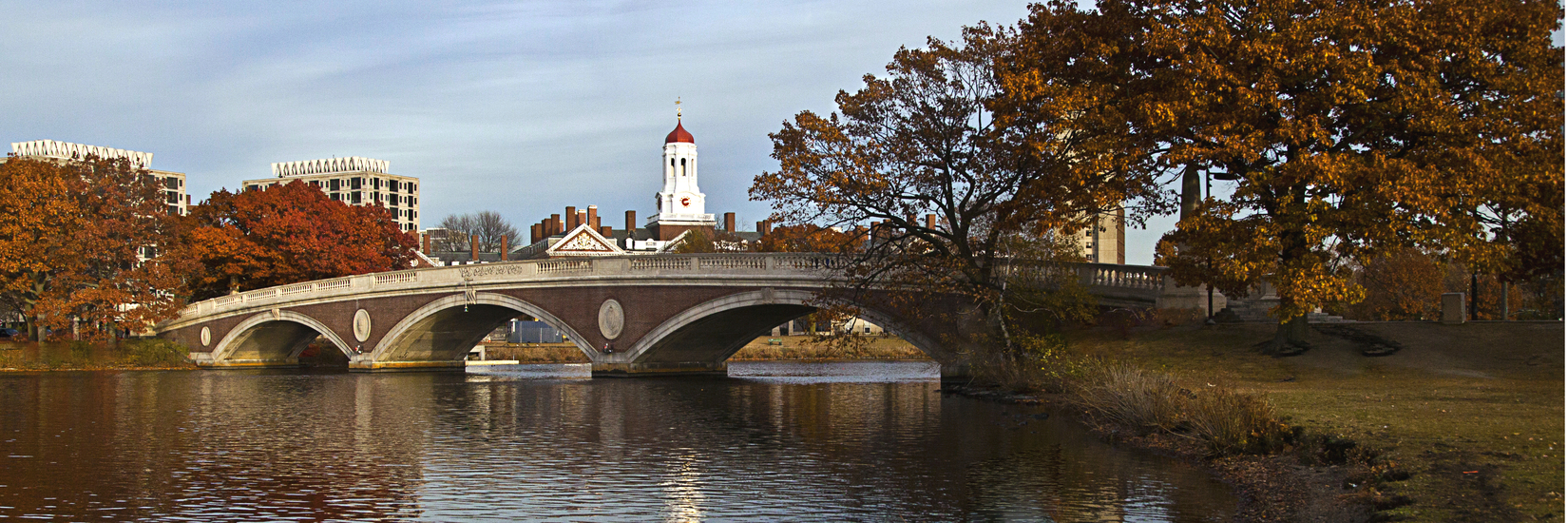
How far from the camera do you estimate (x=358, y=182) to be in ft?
553

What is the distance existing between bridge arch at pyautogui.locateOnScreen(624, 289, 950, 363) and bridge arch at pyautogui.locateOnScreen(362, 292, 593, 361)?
313 centimetres

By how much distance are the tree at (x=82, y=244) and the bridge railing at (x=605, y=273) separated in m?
3.64

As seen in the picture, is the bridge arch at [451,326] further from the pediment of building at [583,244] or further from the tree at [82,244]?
the pediment of building at [583,244]

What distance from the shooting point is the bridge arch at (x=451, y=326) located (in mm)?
47469

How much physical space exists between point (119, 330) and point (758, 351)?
3256 centimetres

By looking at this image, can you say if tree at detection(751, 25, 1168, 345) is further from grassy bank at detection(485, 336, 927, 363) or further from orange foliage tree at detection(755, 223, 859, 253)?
grassy bank at detection(485, 336, 927, 363)

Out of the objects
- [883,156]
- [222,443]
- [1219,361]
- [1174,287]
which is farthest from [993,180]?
[222,443]

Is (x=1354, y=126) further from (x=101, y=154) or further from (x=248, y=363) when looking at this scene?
(x=101, y=154)

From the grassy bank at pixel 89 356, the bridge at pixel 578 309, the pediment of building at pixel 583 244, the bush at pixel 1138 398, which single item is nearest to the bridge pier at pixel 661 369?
the bridge at pixel 578 309

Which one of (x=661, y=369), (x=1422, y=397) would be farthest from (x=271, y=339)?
(x=1422, y=397)

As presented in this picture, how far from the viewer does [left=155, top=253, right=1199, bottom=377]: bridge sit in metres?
37.3

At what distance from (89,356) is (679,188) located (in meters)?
72.5

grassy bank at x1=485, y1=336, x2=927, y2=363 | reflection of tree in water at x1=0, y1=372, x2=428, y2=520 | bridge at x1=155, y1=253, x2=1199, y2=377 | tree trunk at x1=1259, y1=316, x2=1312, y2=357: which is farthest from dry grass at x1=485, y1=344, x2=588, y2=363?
tree trunk at x1=1259, y1=316, x2=1312, y2=357

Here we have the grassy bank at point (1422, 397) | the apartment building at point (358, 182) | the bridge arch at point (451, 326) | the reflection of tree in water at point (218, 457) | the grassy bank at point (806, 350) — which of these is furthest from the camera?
the apartment building at point (358, 182)
